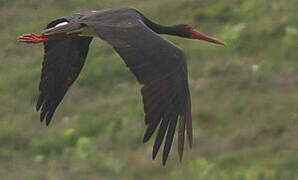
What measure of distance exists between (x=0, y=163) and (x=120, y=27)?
507 cm

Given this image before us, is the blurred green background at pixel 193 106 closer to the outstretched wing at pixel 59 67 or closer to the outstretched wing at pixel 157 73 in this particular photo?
the outstretched wing at pixel 59 67

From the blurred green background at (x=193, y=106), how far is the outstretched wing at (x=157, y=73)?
12.2 feet

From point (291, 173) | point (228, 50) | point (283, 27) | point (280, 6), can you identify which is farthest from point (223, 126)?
point (280, 6)

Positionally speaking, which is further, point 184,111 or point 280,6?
point 280,6

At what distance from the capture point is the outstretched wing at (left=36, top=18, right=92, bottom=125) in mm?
7246

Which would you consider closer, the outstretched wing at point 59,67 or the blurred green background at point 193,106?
the outstretched wing at point 59,67

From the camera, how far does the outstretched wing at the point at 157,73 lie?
577cm

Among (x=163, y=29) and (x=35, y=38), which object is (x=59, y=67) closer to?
(x=35, y=38)

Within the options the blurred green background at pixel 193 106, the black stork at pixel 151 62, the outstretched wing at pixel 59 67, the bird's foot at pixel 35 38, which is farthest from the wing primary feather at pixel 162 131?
the blurred green background at pixel 193 106

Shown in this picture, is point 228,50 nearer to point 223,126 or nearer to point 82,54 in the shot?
point 223,126

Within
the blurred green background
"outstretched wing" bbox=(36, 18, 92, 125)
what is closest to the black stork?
"outstretched wing" bbox=(36, 18, 92, 125)

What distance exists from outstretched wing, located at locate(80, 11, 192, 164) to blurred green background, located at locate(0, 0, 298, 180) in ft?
12.2

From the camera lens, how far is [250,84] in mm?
12281

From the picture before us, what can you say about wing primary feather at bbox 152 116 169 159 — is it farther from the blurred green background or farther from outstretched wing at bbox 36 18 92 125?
the blurred green background
